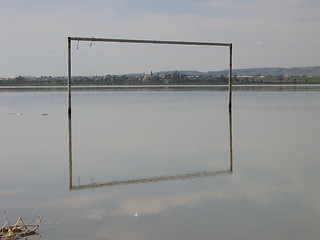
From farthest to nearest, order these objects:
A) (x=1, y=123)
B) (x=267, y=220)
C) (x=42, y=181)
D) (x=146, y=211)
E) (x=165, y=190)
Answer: (x=1, y=123), (x=42, y=181), (x=165, y=190), (x=146, y=211), (x=267, y=220)

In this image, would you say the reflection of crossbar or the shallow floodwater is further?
the reflection of crossbar

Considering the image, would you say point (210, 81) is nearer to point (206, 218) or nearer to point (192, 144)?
point (192, 144)

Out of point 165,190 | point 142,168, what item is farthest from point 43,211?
point 142,168

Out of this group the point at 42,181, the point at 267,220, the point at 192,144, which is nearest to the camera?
the point at 267,220

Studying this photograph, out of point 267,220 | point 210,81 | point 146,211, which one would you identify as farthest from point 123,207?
point 210,81

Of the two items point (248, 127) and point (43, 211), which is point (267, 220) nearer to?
point (43, 211)

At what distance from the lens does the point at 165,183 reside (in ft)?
30.3

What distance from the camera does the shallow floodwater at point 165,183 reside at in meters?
6.66

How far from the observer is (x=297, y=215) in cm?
712

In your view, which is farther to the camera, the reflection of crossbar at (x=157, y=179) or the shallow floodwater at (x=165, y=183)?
the reflection of crossbar at (x=157, y=179)

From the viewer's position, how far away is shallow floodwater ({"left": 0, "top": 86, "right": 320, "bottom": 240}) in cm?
666

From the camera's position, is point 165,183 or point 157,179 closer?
point 165,183

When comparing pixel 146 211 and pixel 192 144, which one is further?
pixel 192 144

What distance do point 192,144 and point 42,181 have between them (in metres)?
5.39
